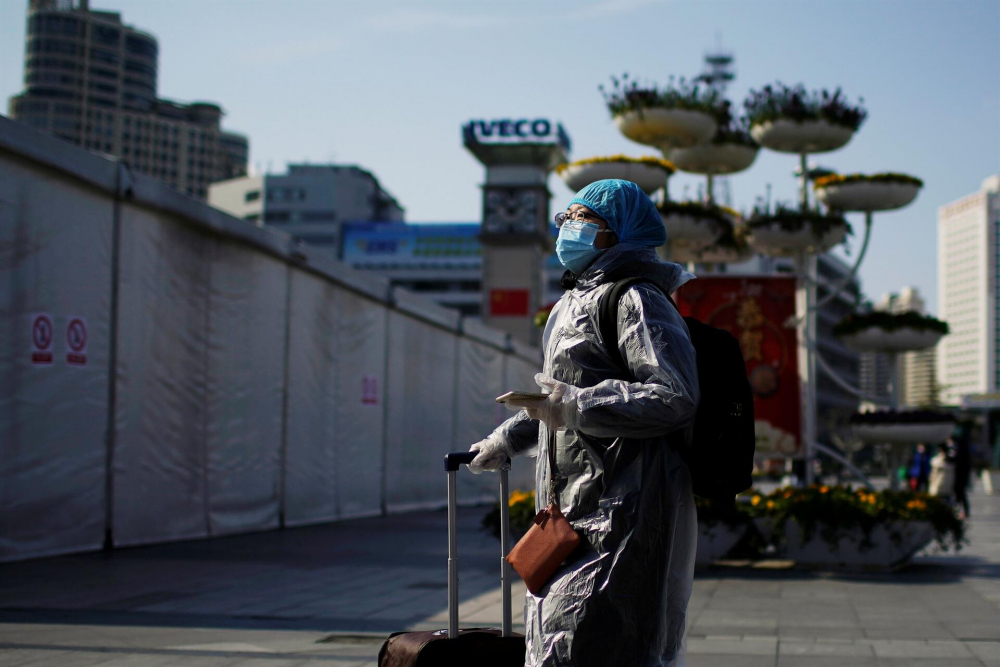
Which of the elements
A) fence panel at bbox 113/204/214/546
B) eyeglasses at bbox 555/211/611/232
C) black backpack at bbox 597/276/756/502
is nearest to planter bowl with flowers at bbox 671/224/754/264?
fence panel at bbox 113/204/214/546

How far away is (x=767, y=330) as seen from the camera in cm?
1258

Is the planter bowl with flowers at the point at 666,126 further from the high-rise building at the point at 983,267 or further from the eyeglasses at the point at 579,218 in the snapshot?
the high-rise building at the point at 983,267

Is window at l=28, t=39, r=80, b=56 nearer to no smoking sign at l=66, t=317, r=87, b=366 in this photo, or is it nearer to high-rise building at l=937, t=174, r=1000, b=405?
high-rise building at l=937, t=174, r=1000, b=405

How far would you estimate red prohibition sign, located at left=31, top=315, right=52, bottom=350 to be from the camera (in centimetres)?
1047

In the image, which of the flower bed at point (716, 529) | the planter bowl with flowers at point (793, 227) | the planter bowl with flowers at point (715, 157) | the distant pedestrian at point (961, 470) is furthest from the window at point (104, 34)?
the flower bed at point (716, 529)

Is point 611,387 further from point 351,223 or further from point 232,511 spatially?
point 351,223

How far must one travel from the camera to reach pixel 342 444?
59.5 feet

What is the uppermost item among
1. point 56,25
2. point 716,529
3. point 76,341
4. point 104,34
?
point 104,34

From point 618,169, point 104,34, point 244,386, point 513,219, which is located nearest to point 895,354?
point 618,169

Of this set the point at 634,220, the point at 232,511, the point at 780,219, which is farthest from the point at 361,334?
the point at 634,220

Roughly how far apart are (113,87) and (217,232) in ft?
642

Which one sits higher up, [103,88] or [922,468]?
[103,88]

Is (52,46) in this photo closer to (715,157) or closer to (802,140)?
(715,157)

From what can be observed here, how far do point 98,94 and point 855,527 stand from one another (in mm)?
198614
